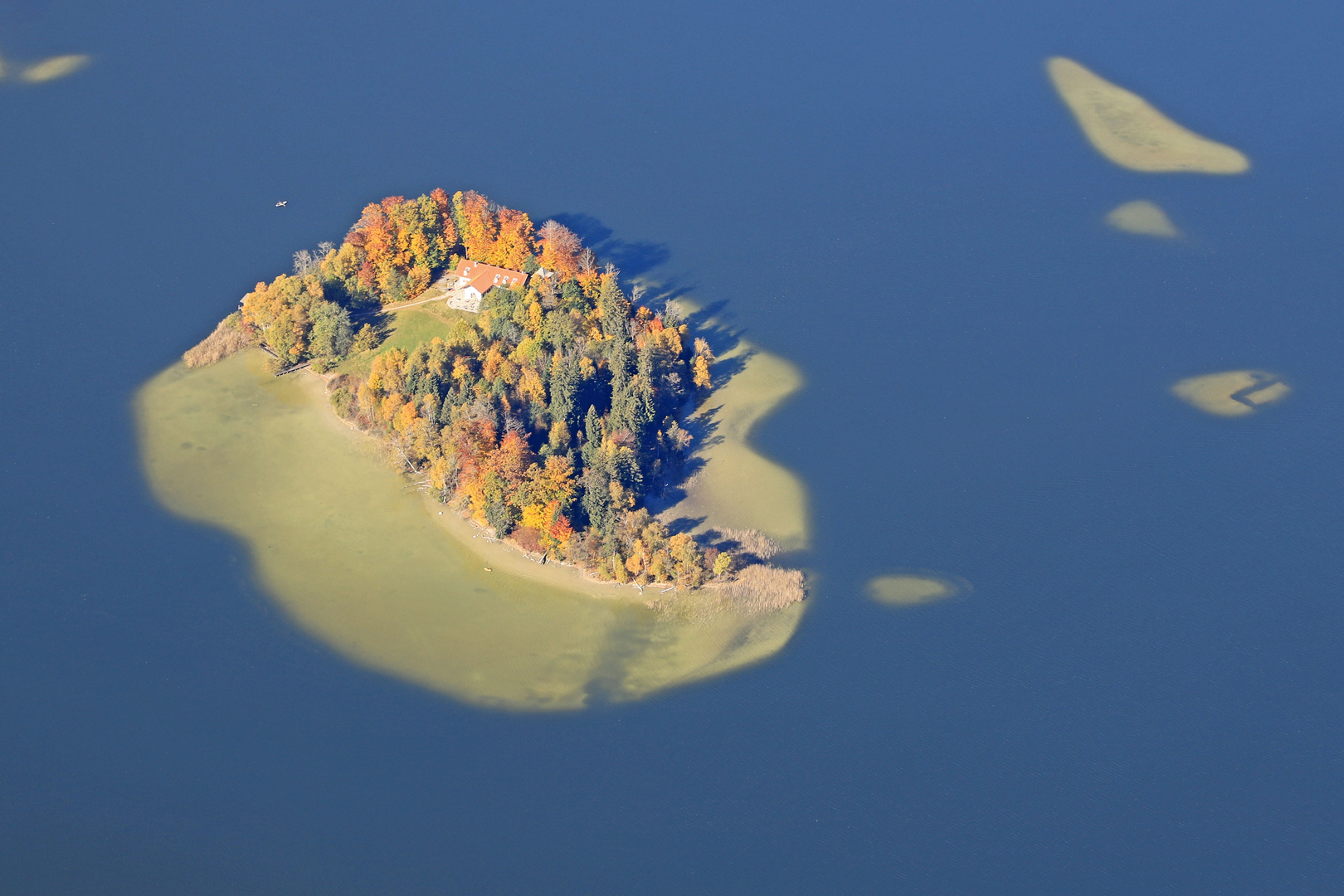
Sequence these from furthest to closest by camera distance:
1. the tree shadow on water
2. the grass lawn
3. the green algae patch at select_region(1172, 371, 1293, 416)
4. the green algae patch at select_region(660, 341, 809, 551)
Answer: the tree shadow on water → the green algae patch at select_region(1172, 371, 1293, 416) → the grass lawn → the green algae patch at select_region(660, 341, 809, 551)

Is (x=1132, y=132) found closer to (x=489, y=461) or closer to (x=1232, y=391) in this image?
(x=1232, y=391)

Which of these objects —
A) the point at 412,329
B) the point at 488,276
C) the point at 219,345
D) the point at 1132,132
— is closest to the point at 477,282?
the point at 488,276

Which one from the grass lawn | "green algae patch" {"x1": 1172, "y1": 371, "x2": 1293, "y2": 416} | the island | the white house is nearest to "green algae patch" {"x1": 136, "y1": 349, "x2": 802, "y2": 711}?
the island

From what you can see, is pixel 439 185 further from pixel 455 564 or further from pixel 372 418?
pixel 455 564

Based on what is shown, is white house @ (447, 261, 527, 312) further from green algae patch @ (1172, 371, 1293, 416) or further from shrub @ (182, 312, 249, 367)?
green algae patch @ (1172, 371, 1293, 416)

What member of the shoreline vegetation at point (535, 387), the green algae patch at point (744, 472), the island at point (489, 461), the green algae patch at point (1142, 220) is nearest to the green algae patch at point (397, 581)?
the island at point (489, 461)
